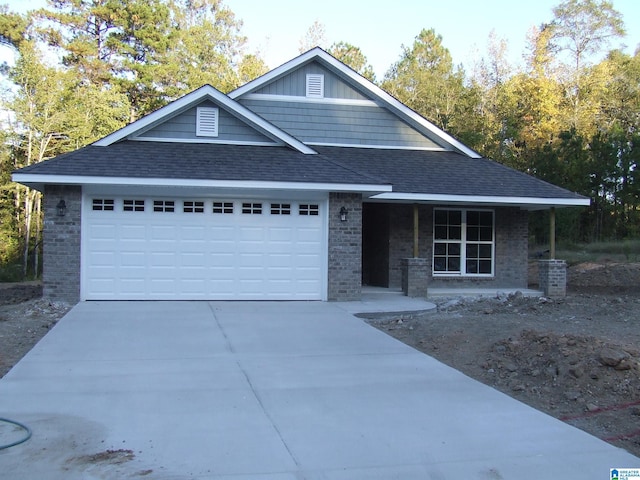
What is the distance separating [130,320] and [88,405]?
4.82 meters

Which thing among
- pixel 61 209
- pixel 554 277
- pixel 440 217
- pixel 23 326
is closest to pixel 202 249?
pixel 61 209

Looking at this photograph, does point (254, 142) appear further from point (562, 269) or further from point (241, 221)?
point (562, 269)

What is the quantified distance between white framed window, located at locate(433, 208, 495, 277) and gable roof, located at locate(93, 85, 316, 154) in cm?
470

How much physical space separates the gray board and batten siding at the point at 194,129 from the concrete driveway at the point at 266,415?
5984mm

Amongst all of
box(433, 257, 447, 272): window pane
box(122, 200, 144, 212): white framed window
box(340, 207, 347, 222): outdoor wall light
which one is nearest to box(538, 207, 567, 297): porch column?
box(433, 257, 447, 272): window pane

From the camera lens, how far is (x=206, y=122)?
14469 millimetres

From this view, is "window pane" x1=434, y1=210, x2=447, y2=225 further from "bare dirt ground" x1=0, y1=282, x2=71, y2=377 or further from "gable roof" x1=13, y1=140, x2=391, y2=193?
"bare dirt ground" x1=0, y1=282, x2=71, y2=377

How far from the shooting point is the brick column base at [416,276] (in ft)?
49.6

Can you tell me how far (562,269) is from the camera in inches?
644

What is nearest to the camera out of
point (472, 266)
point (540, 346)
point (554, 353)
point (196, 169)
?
point (554, 353)

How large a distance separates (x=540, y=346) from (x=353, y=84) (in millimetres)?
11648

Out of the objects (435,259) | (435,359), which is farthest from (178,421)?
(435,259)

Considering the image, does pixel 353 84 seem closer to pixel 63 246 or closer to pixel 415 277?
pixel 415 277

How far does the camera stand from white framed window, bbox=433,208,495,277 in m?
16.9
